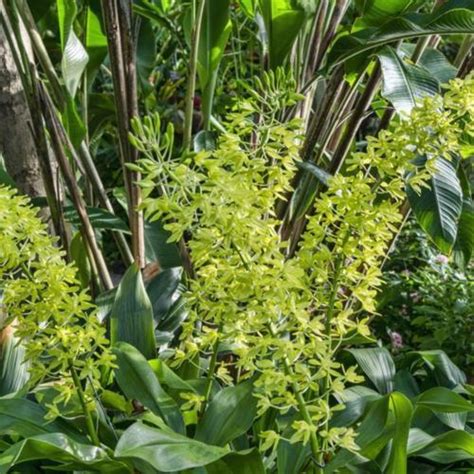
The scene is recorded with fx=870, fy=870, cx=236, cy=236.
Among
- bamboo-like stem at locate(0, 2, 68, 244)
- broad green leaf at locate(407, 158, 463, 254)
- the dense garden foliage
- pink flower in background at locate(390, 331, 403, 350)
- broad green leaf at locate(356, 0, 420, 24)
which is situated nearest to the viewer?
the dense garden foliage

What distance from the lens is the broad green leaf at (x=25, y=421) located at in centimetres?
150

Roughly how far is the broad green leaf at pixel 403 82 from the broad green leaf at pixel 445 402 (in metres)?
0.52

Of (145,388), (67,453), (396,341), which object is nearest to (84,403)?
(67,453)

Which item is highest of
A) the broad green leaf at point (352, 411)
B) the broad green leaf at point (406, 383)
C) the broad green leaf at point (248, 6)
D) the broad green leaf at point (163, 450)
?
the broad green leaf at point (248, 6)

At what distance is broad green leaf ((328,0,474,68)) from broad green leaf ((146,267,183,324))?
61 centimetres

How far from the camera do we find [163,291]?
1.96m

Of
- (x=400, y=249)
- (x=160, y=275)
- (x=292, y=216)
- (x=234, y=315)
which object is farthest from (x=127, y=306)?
(x=400, y=249)

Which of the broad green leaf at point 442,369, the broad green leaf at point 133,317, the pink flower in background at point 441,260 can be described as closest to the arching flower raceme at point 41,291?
the broad green leaf at point 133,317

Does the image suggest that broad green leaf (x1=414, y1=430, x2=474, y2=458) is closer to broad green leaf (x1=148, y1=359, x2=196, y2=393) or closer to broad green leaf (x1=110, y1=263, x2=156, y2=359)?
broad green leaf (x1=148, y1=359, x2=196, y2=393)

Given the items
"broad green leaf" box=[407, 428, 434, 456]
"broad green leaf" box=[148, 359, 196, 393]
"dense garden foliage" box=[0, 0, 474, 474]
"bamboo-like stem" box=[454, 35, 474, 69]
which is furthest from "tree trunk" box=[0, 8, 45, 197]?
"broad green leaf" box=[407, 428, 434, 456]

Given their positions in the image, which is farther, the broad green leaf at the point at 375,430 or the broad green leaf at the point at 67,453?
the broad green leaf at the point at 375,430

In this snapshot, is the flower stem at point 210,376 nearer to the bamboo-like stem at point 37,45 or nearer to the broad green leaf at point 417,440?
the broad green leaf at point 417,440

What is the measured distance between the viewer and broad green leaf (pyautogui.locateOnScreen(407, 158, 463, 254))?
1.63m

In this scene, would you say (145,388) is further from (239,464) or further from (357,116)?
(357,116)
